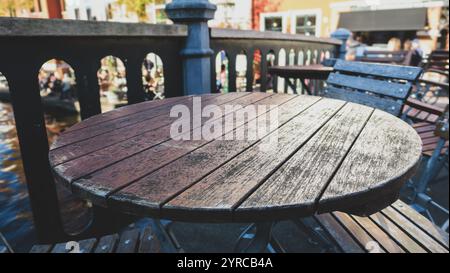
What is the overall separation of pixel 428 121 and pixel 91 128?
10.1 ft

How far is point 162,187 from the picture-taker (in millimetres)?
760

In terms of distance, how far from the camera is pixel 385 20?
530 inches

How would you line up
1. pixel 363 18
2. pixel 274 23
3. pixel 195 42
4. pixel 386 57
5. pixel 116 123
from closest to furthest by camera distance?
pixel 116 123, pixel 195 42, pixel 386 57, pixel 363 18, pixel 274 23

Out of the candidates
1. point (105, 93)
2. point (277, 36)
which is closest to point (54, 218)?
point (277, 36)

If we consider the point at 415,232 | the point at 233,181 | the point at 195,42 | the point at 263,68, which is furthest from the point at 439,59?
the point at 233,181

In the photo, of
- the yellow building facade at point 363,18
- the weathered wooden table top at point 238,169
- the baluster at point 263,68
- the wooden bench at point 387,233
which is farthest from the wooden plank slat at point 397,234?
the yellow building facade at point 363,18

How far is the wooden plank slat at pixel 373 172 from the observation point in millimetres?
730

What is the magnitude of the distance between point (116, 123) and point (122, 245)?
53 cm

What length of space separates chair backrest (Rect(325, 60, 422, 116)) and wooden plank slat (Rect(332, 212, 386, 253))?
0.69 meters

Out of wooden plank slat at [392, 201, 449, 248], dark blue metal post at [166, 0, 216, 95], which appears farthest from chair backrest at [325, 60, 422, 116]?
dark blue metal post at [166, 0, 216, 95]

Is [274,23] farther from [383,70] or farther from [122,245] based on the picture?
[122,245]

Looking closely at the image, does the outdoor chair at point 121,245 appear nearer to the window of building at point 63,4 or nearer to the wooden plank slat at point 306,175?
the wooden plank slat at point 306,175

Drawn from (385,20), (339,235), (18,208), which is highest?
(385,20)

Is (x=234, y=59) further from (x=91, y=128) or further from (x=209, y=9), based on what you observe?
(x=91, y=128)
